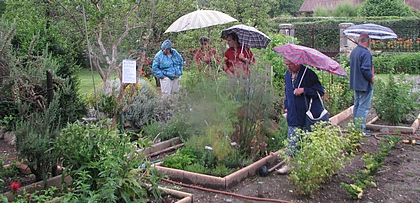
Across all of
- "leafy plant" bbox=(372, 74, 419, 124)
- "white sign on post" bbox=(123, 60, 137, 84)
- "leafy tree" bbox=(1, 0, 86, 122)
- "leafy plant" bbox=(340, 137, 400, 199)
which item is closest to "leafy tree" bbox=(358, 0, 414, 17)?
"leafy plant" bbox=(372, 74, 419, 124)

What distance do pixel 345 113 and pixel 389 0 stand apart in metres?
22.9

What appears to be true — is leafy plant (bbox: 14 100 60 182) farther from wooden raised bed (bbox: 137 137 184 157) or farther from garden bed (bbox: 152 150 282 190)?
wooden raised bed (bbox: 137 137 184 157)

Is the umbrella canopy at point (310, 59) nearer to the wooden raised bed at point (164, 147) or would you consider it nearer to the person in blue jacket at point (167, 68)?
the wooden raised bed at point (164, 147)

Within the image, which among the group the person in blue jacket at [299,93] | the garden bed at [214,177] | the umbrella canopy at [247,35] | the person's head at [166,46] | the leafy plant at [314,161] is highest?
the umbrella canopy at [247,35]

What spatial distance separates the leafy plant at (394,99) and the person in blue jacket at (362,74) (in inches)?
35.7

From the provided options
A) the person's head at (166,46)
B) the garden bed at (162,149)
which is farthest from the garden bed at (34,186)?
the person's head at (166,46)

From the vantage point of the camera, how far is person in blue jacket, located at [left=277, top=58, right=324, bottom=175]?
5.76m

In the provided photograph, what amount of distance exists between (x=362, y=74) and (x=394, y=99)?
134cm

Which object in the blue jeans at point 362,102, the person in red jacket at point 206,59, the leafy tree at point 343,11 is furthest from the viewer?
the leafy tree at point 343,11

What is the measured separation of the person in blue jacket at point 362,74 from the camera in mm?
7707

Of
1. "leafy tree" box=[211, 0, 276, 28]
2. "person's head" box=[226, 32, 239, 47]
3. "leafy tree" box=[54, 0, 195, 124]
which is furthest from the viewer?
"leafy tree" box=[211, 0, 276, 28]

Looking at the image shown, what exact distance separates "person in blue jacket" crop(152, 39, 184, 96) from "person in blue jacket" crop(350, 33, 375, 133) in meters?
3.67

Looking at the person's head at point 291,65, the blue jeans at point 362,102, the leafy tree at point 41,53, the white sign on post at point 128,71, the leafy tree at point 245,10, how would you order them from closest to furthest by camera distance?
the leafy tree at point 41,53 < the person's head at point 291,65 < the white sign on post at point 128,71 < the blue jeans at point 362,102 < the leafy tree at point 245,10

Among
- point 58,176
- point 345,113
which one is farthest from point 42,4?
point 345,113
